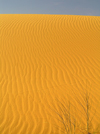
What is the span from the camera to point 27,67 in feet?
19.5

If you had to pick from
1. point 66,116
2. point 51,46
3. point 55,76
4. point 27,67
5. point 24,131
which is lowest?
point 24,131

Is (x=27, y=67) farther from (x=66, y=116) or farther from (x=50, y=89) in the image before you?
(x=66, y=116)

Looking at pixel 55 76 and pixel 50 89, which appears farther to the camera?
pixel 55 76

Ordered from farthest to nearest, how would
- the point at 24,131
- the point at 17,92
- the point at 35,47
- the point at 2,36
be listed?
the point at 2,36
the point at 35,47
the point at 17,92
the point at 24,131

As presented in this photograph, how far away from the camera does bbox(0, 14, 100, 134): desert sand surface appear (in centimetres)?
337

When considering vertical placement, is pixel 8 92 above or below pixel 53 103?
above

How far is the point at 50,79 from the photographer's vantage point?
5.23 m

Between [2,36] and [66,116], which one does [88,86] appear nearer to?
[66,116]

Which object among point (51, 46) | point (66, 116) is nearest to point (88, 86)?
point (66, 116)

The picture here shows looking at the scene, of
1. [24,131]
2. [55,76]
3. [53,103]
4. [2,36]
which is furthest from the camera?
[2,36]

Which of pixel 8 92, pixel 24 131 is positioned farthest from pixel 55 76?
pixel 24 131

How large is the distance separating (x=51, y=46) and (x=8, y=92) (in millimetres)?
3974

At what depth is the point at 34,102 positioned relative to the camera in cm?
409

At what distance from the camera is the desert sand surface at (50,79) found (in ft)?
11.1
